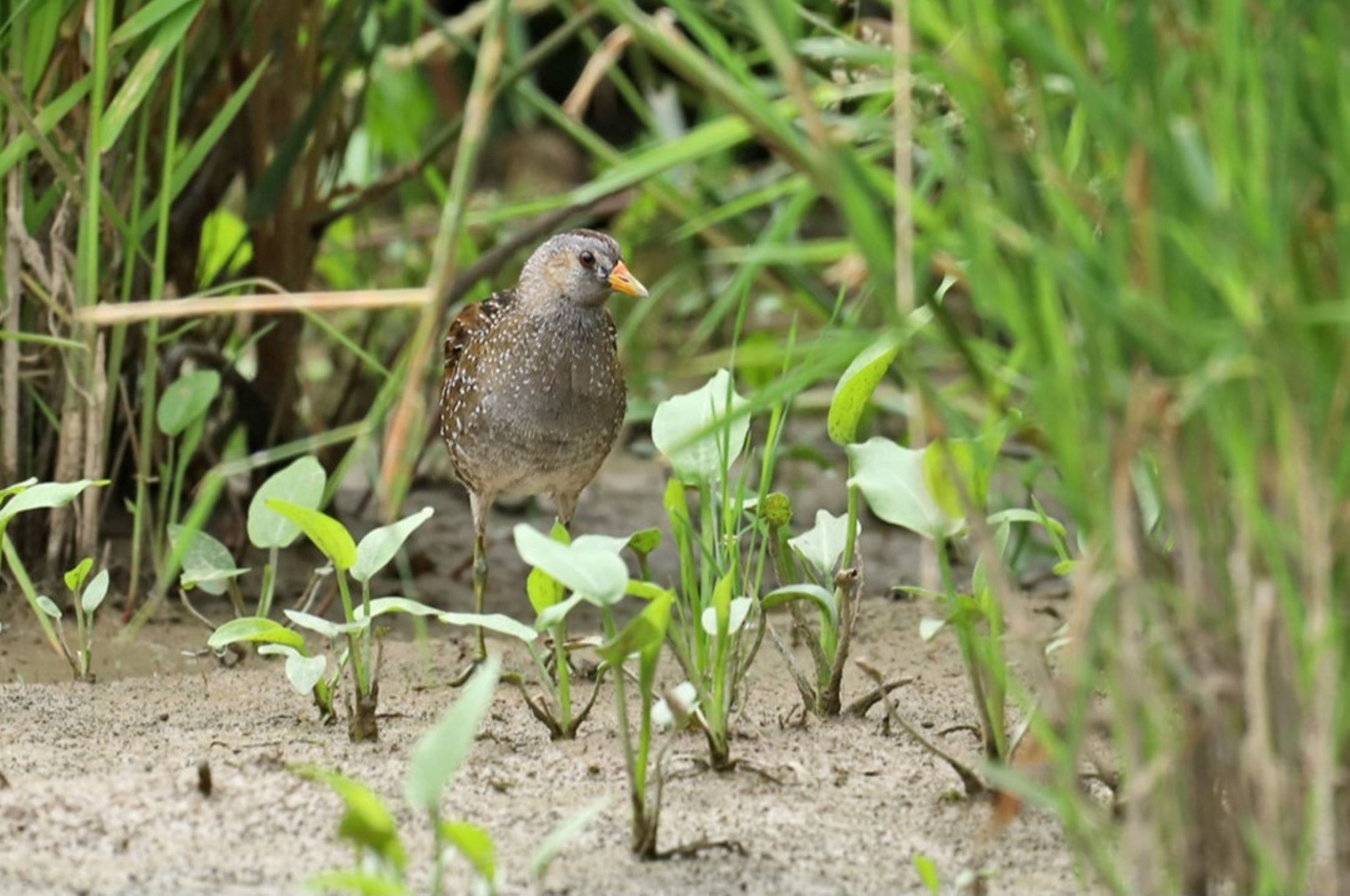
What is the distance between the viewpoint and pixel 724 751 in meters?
2.68

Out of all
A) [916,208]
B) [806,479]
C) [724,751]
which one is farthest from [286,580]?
[916,208]

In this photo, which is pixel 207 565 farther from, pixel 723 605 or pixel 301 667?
pixel 723 605

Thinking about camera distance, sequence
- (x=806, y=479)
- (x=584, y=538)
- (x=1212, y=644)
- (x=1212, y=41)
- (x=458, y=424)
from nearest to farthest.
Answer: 1. (x=1212, y=41)
2. (x=1212, y=644)
3. (x=584, y=538)
4. (x=458, y=424)
5. (x=806, y=479)

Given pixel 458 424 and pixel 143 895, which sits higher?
pixel 458 424

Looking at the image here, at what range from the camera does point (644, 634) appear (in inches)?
90.8

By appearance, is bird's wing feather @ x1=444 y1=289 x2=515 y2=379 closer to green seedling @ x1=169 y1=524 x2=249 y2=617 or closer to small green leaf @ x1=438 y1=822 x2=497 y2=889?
green seedling @ x1=169 y1=524 x2=249 y2=617

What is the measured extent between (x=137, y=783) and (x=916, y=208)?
1357 mm

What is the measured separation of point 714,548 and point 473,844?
92cm

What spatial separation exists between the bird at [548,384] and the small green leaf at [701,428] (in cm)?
104

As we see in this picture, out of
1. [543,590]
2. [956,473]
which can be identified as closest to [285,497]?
[543,590]

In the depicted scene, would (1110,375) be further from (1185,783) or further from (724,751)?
(724,751)

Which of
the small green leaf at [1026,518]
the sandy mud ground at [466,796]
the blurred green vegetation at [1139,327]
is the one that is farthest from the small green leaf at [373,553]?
the small green leaf at [1026,518]

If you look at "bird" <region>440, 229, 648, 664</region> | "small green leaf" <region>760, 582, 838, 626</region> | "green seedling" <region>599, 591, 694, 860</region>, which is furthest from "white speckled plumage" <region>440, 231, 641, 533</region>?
"green seedling" <region>599, 591, 694, 860</region>

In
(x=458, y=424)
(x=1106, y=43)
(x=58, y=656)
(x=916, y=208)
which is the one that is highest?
(x=1106, y=43)
